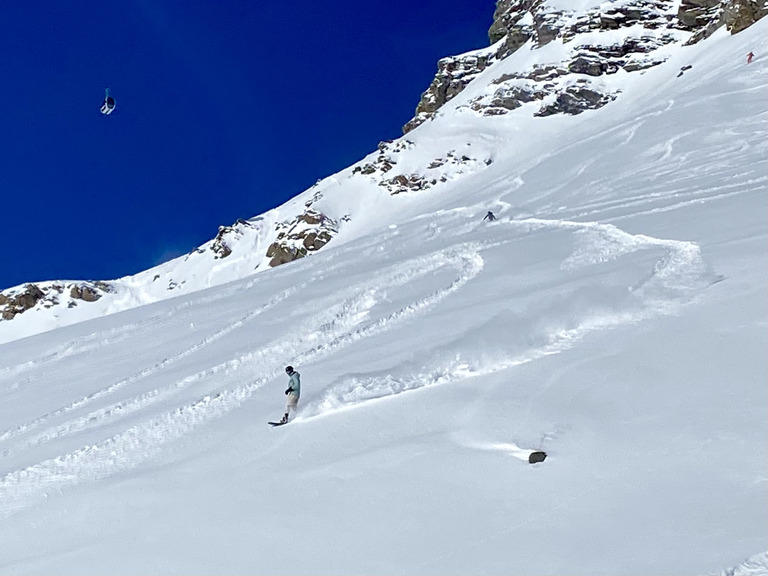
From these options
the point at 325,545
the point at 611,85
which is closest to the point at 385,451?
the point at 325,545

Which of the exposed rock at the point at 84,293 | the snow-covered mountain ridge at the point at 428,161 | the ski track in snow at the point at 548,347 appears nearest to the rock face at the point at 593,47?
the snow-covered mountain ridge at the point at 428,161

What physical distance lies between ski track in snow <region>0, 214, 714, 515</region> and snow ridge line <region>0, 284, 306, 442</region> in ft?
0.09

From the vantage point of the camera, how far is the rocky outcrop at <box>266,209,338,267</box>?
189ft

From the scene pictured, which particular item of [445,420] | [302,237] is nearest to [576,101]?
[302,237]

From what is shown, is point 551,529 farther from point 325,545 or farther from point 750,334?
point 750,334

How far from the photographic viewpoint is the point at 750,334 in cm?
735

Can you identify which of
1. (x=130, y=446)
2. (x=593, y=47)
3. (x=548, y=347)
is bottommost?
(x=548, y=347)

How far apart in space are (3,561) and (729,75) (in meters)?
32.1

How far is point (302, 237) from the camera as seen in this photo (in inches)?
2336

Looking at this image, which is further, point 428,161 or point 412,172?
point 428,161

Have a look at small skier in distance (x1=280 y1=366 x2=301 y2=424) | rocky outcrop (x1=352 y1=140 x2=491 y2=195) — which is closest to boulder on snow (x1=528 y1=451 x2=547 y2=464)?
small skier in distance (x1=280 y1=366 x2=301 y2=424)

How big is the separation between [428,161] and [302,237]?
41.5 ft

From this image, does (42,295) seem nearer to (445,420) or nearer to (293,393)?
(293,393)

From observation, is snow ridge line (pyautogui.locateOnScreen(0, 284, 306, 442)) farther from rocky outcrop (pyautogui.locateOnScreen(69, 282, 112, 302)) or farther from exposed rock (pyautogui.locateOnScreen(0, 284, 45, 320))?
exposed rock (pyautogui.locateOnScreen(0, 284, 45, 320))
